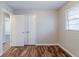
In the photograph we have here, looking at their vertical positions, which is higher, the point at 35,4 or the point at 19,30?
the point at 35,4

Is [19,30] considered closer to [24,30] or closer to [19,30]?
[19,30]

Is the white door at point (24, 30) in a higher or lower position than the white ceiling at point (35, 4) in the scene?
lower

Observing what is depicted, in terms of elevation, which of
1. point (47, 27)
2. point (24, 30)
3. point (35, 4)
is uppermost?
A: point (35, 4)

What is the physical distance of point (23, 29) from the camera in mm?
7520

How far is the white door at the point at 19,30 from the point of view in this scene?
745cm

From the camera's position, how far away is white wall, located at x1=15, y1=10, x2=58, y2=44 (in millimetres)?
7812

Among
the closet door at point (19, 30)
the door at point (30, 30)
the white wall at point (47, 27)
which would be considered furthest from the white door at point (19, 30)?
the white wall at point (47, 27)

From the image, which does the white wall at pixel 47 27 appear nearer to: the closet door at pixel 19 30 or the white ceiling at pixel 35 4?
the closet door at pixel 19 30

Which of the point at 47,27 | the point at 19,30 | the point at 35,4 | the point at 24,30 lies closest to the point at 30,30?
the point at 24,30

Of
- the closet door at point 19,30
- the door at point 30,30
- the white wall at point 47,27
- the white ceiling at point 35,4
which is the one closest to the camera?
the white ceiling at point 35,4

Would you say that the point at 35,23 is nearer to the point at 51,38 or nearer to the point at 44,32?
the point at 44,32

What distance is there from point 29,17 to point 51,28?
1.56 metres

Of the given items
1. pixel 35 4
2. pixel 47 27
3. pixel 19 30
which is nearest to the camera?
pixel 35 4

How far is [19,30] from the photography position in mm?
7480
